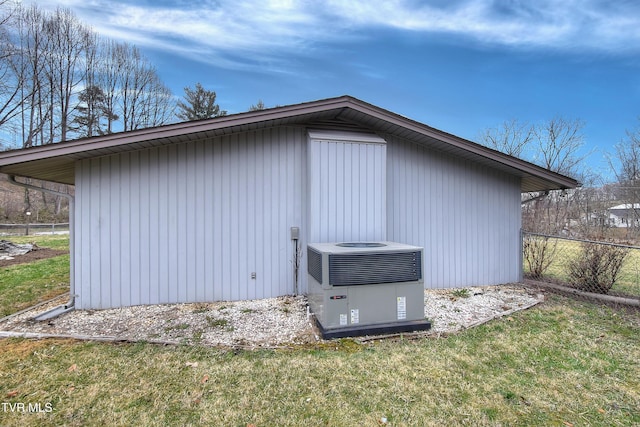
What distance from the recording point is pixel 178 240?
4402 mm

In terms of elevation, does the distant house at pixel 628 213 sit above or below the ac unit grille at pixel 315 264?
above

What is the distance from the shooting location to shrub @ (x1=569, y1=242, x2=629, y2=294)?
4.74 metres

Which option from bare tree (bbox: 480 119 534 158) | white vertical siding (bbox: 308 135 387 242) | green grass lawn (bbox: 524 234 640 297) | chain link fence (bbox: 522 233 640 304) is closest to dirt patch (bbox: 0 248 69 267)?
white vertical siding (bbox: 308 135 387 242)

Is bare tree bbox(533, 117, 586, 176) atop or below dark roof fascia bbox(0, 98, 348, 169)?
atop

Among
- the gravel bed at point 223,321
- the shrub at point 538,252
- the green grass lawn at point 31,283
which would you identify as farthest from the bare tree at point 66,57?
the shrub at point 538,252

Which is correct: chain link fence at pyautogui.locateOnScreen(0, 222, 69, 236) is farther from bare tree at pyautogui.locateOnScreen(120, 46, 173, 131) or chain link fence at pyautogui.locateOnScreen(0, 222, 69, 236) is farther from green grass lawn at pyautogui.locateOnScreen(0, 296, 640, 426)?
green grass lawn at pyautogui.locateOnScreen(0, 296, 640, 426)

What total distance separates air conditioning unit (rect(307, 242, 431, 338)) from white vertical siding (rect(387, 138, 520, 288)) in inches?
74.4

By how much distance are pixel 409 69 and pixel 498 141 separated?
1042 cm

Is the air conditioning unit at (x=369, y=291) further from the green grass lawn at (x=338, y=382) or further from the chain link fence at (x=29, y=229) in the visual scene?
the chain link fence at (x=29, y=229)

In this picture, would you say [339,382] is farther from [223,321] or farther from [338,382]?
[223,321]

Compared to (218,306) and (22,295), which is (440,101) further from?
(22,295)

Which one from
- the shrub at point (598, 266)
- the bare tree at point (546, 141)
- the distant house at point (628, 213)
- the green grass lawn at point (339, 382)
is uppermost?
the bare tree at point (546, 141)

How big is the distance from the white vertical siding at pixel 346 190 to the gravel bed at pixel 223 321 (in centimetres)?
128

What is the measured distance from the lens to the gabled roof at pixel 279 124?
3613mm
